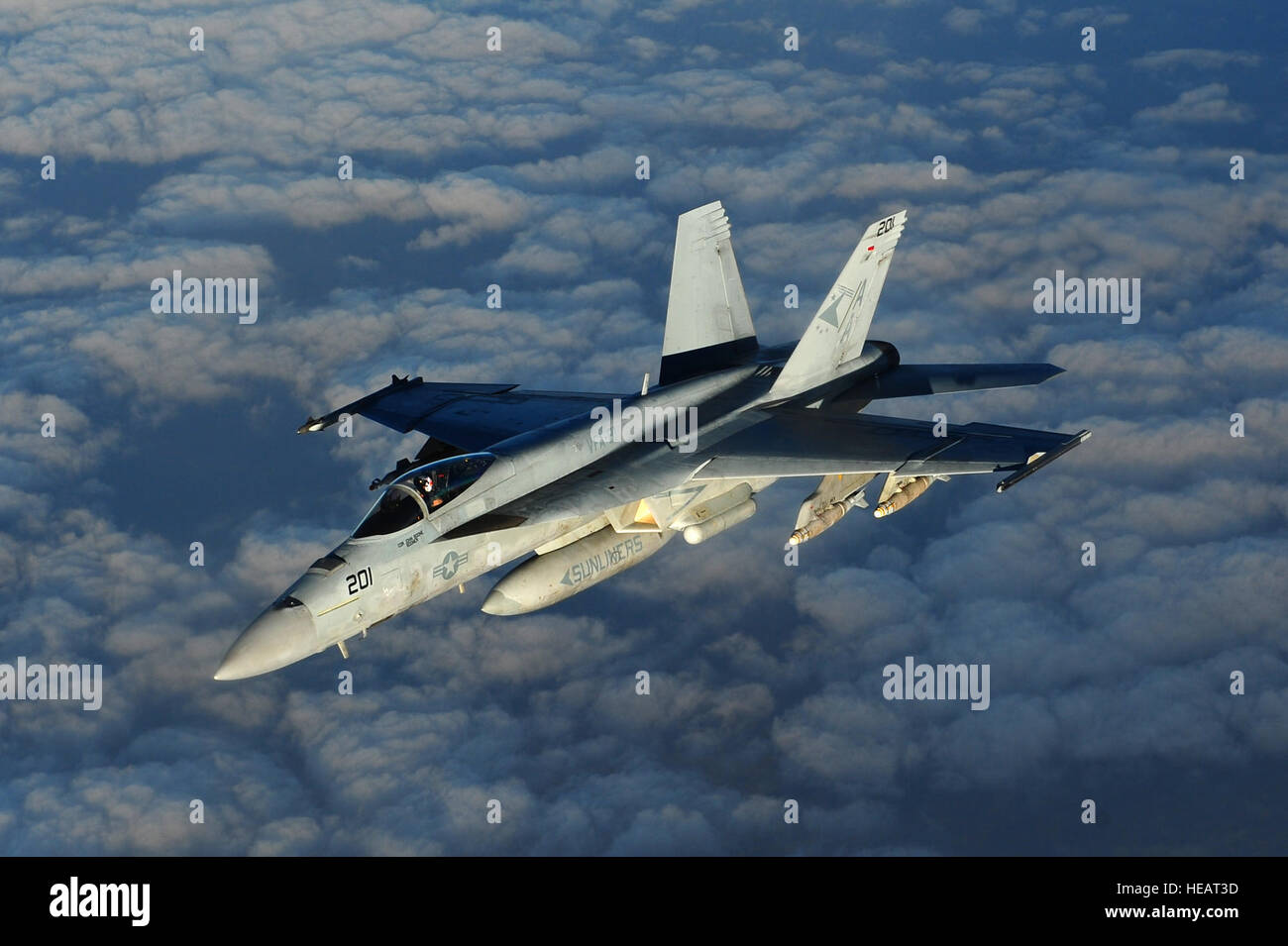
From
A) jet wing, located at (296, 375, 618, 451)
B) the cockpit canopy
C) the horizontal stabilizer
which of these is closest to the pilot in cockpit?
the cockpit canopy

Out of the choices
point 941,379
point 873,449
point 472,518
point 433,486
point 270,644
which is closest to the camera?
point 270,644

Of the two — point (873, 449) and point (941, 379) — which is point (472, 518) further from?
point (941, 379)

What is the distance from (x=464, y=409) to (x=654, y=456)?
565cm

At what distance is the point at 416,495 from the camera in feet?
66.2

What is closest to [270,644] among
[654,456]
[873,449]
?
[654,456]

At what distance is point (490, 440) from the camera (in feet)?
84.6

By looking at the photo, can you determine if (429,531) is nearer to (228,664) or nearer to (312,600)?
(312,600)

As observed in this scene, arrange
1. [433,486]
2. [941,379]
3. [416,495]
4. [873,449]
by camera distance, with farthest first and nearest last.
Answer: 1. [941,379]
2. [873,449]
3. [433,486]
4. [416,495]

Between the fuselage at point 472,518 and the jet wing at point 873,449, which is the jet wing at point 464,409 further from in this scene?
the jet wing at point 873,449

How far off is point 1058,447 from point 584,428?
8.37m

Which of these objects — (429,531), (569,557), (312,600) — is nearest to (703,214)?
(569,557)

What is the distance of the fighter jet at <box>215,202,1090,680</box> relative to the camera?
19875 millimetres

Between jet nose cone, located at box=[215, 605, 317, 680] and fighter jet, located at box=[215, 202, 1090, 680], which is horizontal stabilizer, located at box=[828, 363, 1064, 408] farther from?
jet nose cone, located at box=[215, 605, 317, 680]

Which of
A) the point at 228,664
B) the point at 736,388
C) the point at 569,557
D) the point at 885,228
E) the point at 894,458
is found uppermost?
the point at 885,228
